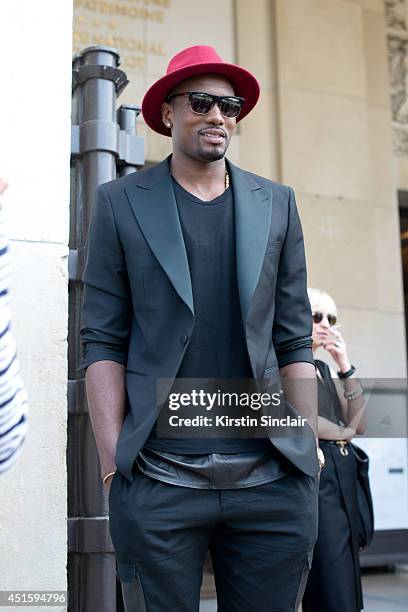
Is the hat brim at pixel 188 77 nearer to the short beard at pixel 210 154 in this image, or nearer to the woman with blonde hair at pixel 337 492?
the short beard at pixel 210 154

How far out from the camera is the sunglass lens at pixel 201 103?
288 centimetres

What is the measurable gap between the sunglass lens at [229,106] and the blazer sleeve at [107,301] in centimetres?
48

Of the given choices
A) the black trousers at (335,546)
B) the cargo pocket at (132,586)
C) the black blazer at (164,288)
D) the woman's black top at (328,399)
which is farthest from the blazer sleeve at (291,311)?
the woman's black top at (328,399)

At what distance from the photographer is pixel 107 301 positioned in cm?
285

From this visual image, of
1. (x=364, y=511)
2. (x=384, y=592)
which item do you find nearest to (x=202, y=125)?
(x=364, y=511)

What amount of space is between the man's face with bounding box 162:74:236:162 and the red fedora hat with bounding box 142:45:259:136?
0.09 feet

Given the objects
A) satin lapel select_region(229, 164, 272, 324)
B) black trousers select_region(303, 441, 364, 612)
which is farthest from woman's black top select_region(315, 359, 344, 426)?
satin lapel select_region(229, 164, 272, 324)

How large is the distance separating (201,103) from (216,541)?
1.35 meters

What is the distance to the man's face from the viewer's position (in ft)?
9.43

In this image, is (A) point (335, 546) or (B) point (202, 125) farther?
(A) point (335, 546)

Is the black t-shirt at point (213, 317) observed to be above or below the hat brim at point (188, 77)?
below

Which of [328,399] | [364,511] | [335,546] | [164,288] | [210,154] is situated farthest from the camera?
[328,399]

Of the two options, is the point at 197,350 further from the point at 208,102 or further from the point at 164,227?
the point at 208,102

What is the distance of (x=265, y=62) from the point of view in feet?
32.3
